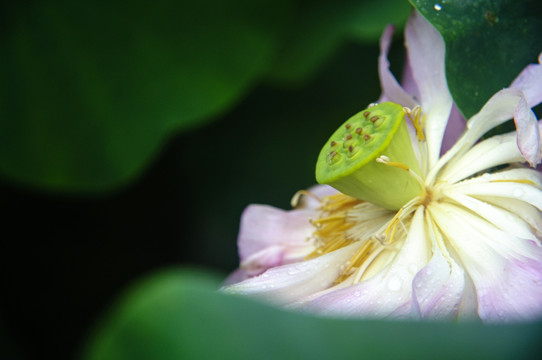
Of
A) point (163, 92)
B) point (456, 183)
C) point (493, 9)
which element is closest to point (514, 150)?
point (456, 183)

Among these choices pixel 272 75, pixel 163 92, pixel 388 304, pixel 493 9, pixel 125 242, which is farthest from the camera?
pixel 125 242

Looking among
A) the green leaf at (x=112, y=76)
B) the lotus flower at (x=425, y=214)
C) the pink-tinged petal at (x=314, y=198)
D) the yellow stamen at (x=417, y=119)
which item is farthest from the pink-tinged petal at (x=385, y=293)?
the green leaf at (x=112, y=76)

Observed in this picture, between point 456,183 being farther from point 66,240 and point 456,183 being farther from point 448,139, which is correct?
point 66,240

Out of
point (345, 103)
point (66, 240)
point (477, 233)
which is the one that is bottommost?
point (477, 233)

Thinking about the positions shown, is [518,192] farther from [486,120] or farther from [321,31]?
[321,31]

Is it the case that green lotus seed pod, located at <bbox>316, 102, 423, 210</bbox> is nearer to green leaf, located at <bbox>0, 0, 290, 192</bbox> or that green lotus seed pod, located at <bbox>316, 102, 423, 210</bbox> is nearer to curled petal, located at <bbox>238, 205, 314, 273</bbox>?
curled petal, located at <bbox>238, 205, 314, 273</bbox>

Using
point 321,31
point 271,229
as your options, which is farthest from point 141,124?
point 271,229

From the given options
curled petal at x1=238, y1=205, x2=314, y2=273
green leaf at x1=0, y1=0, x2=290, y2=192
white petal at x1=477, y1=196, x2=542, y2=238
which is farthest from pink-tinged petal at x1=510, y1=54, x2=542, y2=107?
green leaf at x1=0, y1=0, x2=290, y2=192
